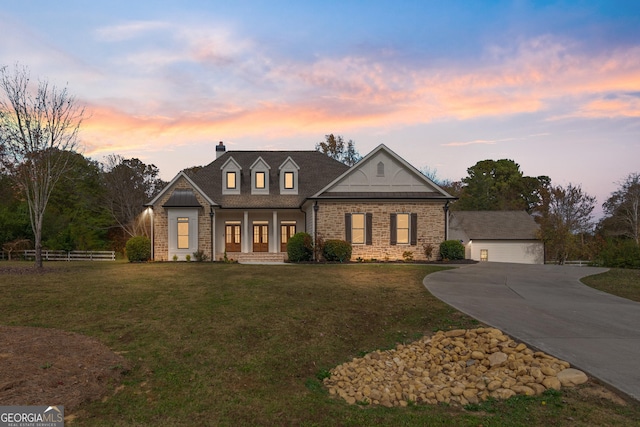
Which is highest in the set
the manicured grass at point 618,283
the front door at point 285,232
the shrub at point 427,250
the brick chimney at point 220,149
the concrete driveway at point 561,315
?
the brick chimney at point 220,149

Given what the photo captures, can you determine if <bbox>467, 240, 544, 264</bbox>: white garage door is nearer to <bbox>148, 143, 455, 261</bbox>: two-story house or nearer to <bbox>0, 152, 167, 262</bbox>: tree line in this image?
<bbox>148, 143, 455, 261</bbox>: two-story house

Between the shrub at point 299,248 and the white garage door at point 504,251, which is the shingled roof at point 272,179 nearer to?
the shrub at point 299,248

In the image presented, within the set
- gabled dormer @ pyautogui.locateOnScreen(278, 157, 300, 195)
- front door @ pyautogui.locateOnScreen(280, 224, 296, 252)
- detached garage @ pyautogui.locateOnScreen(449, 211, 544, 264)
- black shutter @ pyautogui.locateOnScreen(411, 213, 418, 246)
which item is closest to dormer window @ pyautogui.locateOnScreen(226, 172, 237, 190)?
gabled dormer @ pyautogui.locateOnScreen(278, 157, 300, 195)

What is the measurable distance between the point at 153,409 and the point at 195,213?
1945 cm

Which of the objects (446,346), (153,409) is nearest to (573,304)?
(446,346)

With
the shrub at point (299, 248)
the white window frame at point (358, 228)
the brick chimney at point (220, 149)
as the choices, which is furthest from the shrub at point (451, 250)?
the brick chimney at point (220, 149)

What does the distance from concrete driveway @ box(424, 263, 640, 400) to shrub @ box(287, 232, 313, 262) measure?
8.22m

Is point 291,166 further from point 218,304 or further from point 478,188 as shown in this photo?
point 478,188

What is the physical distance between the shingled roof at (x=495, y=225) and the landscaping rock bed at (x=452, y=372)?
88.3 ft

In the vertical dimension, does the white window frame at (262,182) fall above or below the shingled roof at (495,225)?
above

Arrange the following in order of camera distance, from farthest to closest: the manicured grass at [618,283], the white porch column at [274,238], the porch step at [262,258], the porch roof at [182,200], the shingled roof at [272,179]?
the shingled roof at [272,179] < the white porch column at [274,238] < the porch step at [262,258] < the porch roof at [182,200] < the manicured grass at [618,283]

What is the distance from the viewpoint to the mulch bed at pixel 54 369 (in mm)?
5363

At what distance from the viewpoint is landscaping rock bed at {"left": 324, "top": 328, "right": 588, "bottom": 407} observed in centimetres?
602

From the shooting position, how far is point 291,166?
26.3 metres
